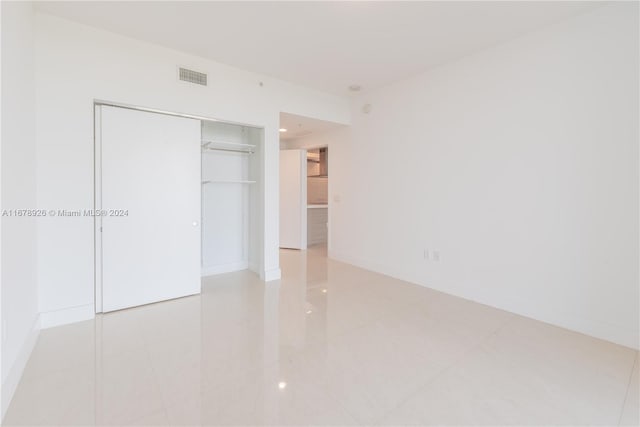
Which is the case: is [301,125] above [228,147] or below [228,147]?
above

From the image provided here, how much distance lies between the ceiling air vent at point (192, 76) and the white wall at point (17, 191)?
1189 mm

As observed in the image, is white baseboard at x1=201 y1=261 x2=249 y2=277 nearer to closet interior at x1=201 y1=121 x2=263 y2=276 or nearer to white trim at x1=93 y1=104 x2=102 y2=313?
closet interior at x1=201 y1=121 x2=263 y2=276

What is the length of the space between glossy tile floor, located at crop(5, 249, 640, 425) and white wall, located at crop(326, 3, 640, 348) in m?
0.44

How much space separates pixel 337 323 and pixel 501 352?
4.38 feet

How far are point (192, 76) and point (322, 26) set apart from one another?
5.12 ft

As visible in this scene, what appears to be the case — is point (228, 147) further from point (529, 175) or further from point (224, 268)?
point (529, 175)

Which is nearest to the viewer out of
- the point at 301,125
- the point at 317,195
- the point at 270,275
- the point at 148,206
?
the point at 148,206

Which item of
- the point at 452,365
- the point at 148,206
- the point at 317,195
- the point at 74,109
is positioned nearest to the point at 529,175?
the point at 452,365

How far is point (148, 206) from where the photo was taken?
308 cm

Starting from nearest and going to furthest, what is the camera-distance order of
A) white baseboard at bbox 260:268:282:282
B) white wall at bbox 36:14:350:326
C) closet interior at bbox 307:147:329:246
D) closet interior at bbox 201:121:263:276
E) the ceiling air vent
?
white wall at bbox 36:14:350:326 → the ceiling air vent → white baseboard at bbox 260:268:282:282 → closet interior at bbox 201:121:263:276 → closet interior at bbox 307:147:329:246

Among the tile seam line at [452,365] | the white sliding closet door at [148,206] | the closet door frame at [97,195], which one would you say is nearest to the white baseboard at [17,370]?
the closet door frame at [97,195]

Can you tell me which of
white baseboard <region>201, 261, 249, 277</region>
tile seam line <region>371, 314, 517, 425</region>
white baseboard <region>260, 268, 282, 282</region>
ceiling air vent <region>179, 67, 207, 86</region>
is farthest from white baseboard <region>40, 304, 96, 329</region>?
tile seam line <region>371, 314, 517, 425</region>

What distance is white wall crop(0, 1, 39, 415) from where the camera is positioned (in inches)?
66.5

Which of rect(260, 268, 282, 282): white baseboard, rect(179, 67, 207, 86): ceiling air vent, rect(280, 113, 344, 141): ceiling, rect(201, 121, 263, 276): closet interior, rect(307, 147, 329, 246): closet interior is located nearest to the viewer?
rect(179, 67, 207, 86): ceiling air vent
